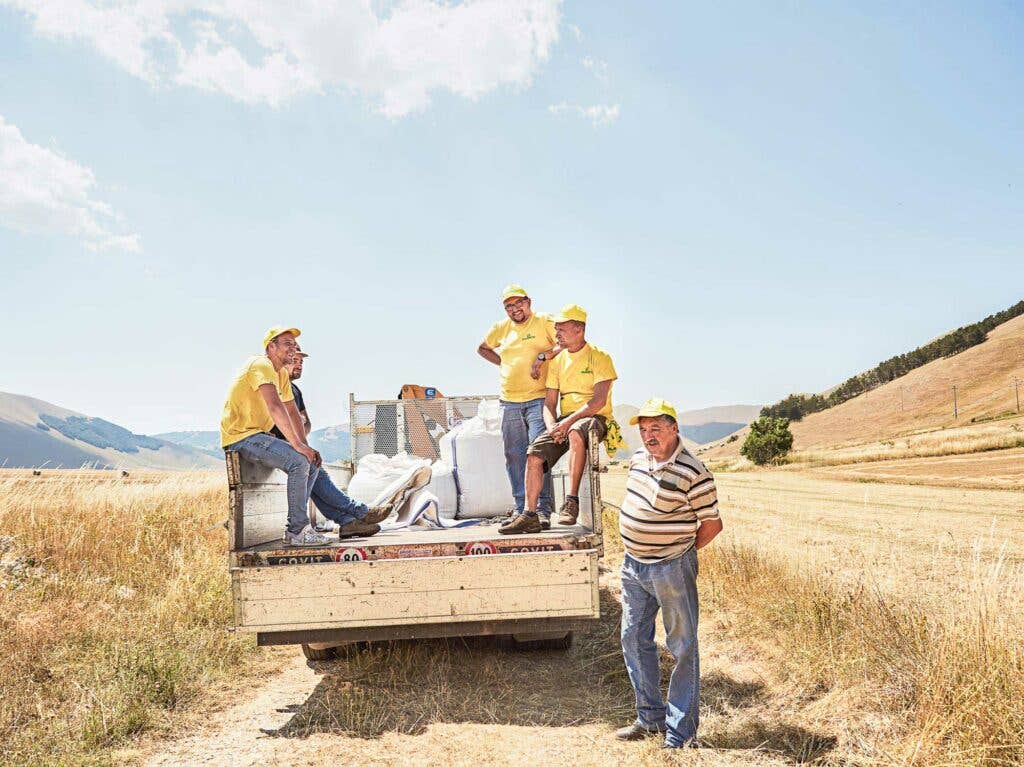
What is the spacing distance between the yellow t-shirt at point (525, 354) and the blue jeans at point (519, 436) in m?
0.07

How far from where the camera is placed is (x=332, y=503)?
5605mm

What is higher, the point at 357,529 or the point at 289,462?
the point at 289,462

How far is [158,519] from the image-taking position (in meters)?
9.26

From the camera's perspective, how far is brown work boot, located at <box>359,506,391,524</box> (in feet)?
18.0

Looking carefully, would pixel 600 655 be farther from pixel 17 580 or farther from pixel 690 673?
pixel 17 580

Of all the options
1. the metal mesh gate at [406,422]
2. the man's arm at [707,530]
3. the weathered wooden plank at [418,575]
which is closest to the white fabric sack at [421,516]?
the weathered wooden plank at [418,575]

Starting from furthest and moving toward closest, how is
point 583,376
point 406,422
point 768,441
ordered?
point 768,441 < point 406,422 < point 583,376

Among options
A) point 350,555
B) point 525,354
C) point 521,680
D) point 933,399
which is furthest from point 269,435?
point 933,399

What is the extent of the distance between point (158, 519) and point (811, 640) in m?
7.44

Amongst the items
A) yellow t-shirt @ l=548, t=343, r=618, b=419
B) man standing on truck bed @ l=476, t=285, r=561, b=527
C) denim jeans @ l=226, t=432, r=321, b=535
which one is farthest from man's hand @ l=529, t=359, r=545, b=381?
denim jeans @ l=226, t=432, r=321, b=535

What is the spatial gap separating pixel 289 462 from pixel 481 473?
1.98 meters

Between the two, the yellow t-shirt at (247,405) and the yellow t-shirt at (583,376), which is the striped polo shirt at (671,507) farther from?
the yellow t-shirt at (247,405)

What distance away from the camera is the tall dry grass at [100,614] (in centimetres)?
436

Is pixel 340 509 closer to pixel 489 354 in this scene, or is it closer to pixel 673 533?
pixel 489 354
